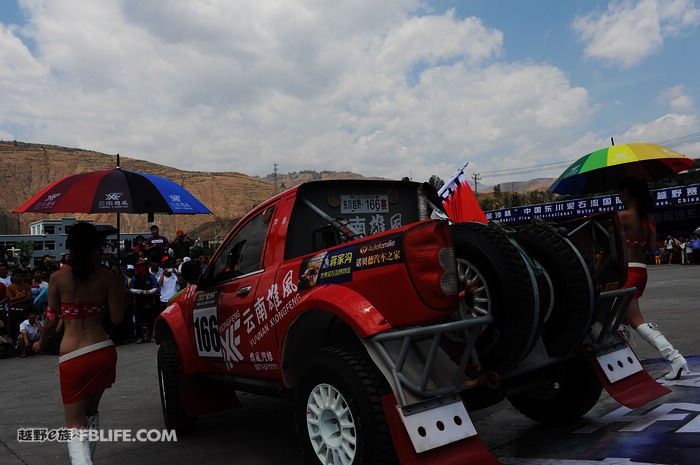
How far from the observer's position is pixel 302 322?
138 inches

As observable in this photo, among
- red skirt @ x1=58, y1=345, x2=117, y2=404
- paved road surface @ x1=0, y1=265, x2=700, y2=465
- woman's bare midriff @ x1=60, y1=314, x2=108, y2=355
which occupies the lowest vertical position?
paved road surface @ x1=0, y1=265, x2=700, y2=465

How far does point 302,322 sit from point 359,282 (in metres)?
0.62

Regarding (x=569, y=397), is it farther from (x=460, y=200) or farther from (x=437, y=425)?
(x=460, y=200)

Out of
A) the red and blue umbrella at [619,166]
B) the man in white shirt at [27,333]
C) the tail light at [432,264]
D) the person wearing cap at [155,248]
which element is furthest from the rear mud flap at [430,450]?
the person wearing cap at [155,248]

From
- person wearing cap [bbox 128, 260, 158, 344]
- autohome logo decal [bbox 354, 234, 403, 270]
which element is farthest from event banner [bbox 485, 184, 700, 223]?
autohome logo decal [bbox 354, 234, 403, 270]

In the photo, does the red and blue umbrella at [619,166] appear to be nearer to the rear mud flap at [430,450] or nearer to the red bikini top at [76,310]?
the rear mud flap at [430,450]

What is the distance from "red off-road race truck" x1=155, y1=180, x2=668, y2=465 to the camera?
9.29 ft

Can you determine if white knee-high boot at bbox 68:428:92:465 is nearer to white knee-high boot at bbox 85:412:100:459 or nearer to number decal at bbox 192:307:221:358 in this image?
white knee-high boot at bbox 85:412:100:459

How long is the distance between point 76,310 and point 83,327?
119 millimetres

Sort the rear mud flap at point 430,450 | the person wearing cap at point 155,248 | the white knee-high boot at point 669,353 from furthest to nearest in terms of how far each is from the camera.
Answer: the person wearing cap at point 155,248
the white knee-high boot at point 669,353
the rear mud flap at point 430,450

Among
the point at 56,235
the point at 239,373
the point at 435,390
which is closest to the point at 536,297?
the point at 435,390

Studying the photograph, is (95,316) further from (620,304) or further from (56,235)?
(56,235)

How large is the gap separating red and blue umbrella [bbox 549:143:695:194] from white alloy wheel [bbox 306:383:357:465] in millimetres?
3805

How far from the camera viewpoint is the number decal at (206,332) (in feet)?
15.0
